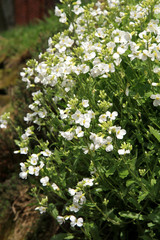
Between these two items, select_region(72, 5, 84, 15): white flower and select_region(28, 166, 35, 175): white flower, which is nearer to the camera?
select_region(28, 166, 35, 175): white flower

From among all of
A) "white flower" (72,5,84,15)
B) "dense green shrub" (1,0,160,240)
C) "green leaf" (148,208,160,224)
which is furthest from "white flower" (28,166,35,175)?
"white flower" (72,5,84,15)

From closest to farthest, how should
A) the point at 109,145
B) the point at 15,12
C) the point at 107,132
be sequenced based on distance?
1. the point at 109,145
2. the point at 107,132
3. the point at 15,12

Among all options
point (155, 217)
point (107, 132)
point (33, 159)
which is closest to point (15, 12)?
point (33, 159)

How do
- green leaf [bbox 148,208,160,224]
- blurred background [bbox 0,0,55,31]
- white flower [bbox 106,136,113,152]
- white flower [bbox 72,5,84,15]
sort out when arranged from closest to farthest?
white flower [bbox 106,136,113,152] < green leaf [bbox 148,208,160,224] < white flower [bbox 72,5,84,15] < blurred background [bbox 0,0,55,31]

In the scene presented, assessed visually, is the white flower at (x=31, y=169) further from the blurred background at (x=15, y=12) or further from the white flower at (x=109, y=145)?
the blurred background at (x=15, y=12)

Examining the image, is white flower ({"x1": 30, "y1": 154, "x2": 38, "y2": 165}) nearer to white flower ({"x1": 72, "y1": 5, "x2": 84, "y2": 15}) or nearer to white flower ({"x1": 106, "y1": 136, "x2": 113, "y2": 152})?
white flower ({"x1": 106, "y1": 136, "x2": 113, "y2": 152})

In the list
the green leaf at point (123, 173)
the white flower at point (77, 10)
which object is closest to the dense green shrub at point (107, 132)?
the green leaf at point (123, 173)

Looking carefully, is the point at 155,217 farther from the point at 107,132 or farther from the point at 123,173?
the point at 107,132

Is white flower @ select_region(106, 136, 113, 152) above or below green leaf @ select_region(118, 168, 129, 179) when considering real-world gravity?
above

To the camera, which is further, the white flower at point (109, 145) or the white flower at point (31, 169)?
the white flower at point (31, 169)

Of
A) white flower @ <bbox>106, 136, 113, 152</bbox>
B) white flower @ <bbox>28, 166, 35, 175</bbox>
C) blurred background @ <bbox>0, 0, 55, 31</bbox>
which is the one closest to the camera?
white flower @ <bbox>106, 136, 113, 152</bbox>

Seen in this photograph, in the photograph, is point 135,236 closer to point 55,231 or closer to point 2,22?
point 55,231

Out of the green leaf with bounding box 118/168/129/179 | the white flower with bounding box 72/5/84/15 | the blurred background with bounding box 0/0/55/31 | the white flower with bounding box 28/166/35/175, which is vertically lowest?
the blurred background with bounding box 0/0/55/31
